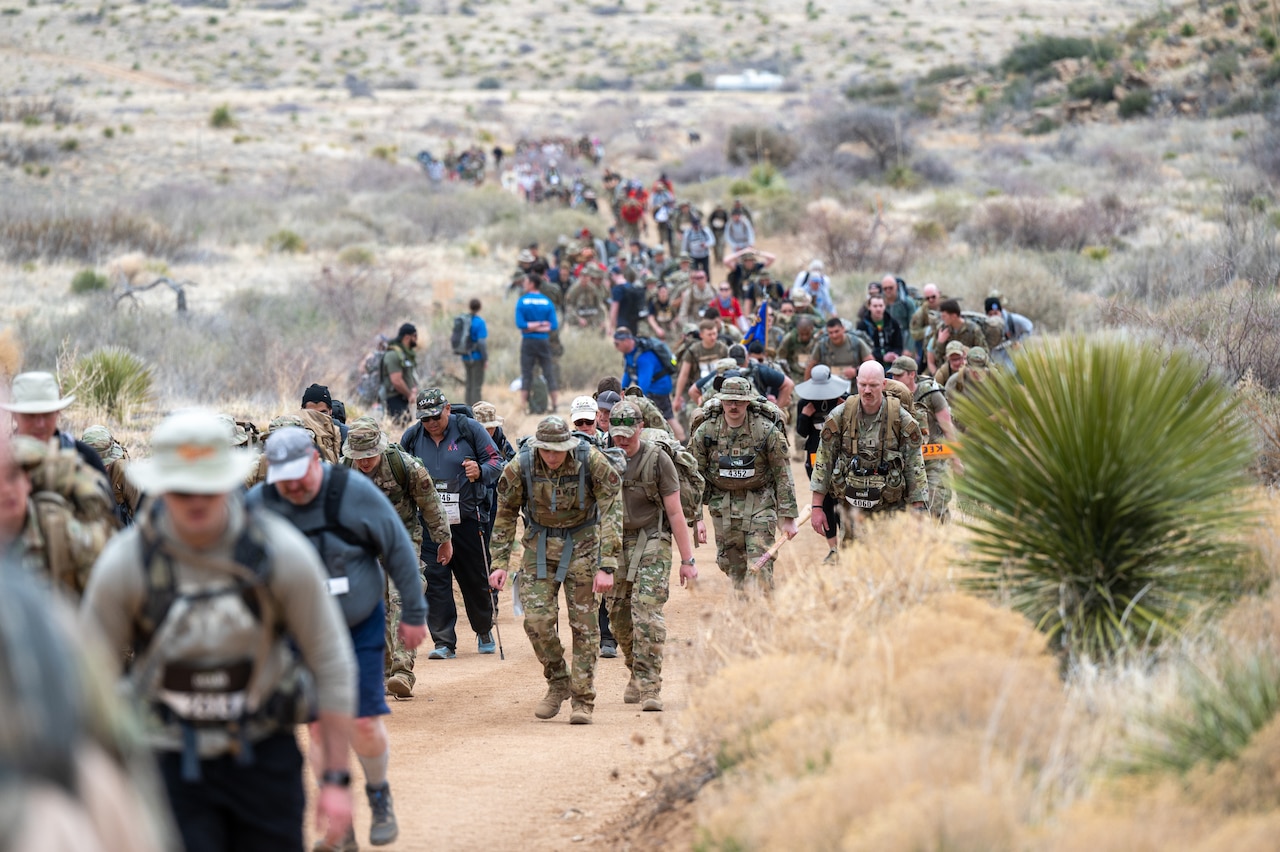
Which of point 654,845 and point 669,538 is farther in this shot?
point 669,538

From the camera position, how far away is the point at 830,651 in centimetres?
622

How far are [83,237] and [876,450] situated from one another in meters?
27.2

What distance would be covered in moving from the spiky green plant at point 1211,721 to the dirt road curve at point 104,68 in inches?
3148

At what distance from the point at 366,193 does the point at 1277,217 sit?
28968 millimetres

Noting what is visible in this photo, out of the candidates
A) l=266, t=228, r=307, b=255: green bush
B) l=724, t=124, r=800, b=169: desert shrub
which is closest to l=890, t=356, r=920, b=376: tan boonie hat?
l=266, t=228, r=307, b=255: green bush

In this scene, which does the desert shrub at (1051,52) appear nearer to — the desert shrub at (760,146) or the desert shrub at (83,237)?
the desert shrub at (760,146)

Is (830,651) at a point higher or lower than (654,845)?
higher

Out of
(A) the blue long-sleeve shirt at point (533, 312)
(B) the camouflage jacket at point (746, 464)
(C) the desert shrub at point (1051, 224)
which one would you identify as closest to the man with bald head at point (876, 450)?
(B) the camouflage jacket at point (746, 464)

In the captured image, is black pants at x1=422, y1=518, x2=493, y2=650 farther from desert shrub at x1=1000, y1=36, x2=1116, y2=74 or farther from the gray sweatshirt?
desert shrub at x1=1000, y1=36, x2=1116, y2=74

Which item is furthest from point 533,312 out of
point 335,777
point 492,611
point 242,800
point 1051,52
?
point 1051,52

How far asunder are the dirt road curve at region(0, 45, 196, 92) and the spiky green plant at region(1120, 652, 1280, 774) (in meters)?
80.0

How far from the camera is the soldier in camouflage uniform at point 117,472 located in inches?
309

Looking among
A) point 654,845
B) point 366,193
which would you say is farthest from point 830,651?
point 366,193

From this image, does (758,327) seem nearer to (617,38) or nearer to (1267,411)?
(1267,411)
